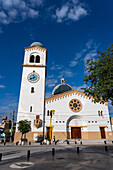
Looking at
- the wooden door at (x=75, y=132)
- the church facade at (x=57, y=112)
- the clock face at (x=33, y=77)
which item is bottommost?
the wooden door at (x=75, y=132)

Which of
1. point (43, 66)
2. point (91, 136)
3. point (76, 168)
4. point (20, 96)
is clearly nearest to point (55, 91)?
point (43, 66)

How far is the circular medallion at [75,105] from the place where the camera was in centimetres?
3553

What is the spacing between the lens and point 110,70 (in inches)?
478

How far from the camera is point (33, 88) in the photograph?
3547 cm

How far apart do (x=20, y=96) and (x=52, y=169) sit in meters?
28.1

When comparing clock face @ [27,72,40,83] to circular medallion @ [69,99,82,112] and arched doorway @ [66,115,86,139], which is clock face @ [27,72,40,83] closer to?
circular medallion @ [69,99,82,112]

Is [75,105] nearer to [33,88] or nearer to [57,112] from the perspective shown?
[57,112]

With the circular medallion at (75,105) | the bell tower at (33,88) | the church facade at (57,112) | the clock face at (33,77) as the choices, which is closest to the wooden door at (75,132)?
the church facade at (57,112)

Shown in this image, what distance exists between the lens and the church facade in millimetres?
32438

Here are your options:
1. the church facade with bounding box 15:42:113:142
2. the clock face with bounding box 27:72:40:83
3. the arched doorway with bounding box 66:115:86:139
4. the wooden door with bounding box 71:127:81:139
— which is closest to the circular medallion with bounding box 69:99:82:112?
the church facade with bounding box 15:42:113:142

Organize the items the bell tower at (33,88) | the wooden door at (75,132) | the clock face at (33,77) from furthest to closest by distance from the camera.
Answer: the clock face at (33,77) → the wooden door at (75,132) → the bell tower at (33,88)

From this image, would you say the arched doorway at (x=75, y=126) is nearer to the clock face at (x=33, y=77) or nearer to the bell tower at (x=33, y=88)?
the bell tower at (x=33, y=88)

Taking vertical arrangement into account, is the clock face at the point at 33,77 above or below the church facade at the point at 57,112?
above

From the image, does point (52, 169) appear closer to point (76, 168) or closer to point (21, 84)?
point (76, 168)
